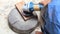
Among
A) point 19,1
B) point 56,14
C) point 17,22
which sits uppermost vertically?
point 56,14

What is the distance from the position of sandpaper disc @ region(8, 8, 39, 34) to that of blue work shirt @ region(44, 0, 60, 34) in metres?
0.43

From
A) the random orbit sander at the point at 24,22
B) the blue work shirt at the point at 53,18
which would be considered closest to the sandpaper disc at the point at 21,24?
the random orbit sander at the point at 24,22

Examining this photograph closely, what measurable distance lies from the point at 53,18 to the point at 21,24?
53 cm

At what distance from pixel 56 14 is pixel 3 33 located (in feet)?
2.36

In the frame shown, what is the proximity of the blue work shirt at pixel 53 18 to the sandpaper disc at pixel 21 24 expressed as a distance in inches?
16.8

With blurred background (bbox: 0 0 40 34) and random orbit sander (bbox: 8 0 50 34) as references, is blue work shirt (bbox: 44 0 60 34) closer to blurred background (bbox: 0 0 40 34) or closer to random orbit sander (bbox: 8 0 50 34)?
A: random orbit sander (bbox: 8 0 50 34)

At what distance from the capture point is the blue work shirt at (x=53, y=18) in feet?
2.96

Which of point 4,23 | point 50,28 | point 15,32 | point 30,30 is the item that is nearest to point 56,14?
point 50,28

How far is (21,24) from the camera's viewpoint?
1.39 meters

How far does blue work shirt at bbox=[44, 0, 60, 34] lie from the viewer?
2.96 ft

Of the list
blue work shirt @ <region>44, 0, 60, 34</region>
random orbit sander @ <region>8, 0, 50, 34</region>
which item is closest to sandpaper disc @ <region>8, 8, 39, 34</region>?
random orbit sander @ <region>8, 0, 50, 34</region>

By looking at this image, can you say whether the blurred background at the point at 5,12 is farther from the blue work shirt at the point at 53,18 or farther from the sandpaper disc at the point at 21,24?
the blue work shirt at the point at 53,18

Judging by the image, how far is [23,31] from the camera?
1385mm

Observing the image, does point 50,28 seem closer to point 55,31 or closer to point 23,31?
point 55,31
